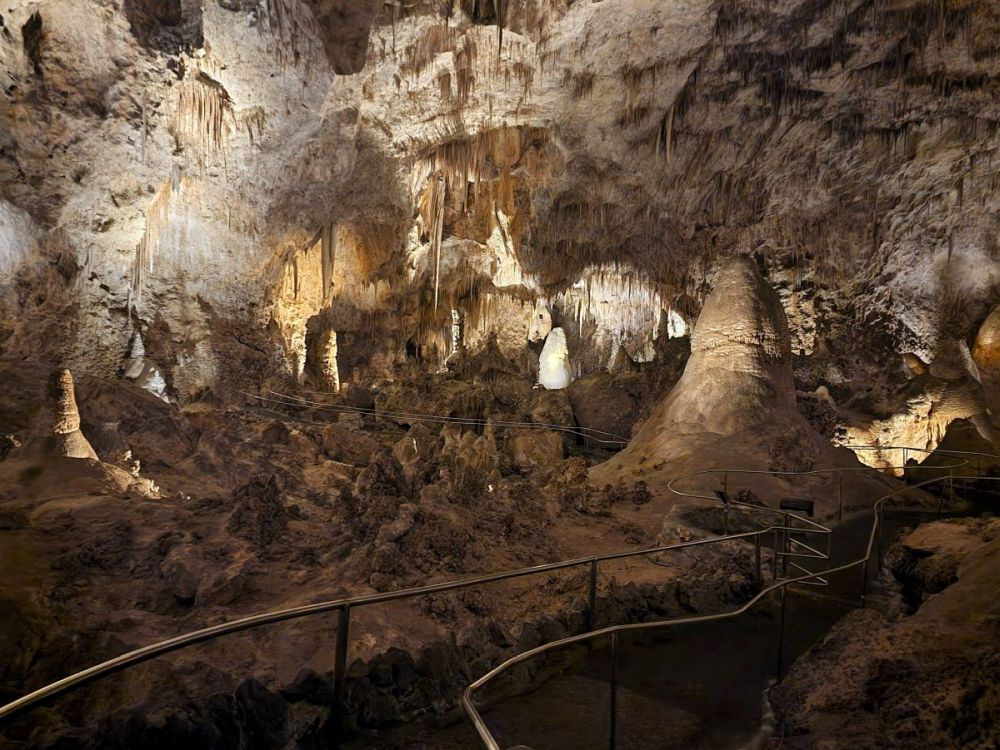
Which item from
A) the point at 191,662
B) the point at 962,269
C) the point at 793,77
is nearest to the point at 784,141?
the point at 793,77

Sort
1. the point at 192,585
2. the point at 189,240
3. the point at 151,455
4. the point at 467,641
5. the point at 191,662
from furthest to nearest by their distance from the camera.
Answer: the point at 189,240
the point at 151,455
the point at 192,585
the point at 467,641
the point at 191,662

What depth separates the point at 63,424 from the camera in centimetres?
738

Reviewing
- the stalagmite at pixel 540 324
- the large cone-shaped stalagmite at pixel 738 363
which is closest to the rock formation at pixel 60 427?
the large cone-shaped stalagmite at pixel 738 363

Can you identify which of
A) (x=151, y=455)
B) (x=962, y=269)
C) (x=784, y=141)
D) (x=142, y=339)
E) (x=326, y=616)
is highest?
(x=784, y=141)

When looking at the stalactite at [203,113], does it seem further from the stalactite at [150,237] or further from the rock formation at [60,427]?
the rock formation at [60,427]

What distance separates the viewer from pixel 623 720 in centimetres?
335

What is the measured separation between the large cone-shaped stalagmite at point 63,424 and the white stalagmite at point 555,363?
15.0 m

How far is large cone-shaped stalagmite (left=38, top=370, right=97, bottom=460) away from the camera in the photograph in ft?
23.4

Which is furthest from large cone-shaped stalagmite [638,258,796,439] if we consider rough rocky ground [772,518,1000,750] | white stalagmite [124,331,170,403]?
white stalagmite [124,331,170,403]

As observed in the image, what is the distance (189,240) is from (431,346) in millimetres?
8502

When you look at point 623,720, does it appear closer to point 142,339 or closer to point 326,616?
point 326,616

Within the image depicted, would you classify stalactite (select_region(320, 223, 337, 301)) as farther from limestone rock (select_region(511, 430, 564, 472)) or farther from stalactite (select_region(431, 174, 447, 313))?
limestone rock (select_region(511, 430, 564, 472))

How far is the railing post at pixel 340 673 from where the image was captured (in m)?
2.87

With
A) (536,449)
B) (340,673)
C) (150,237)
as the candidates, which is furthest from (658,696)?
(150,237)
